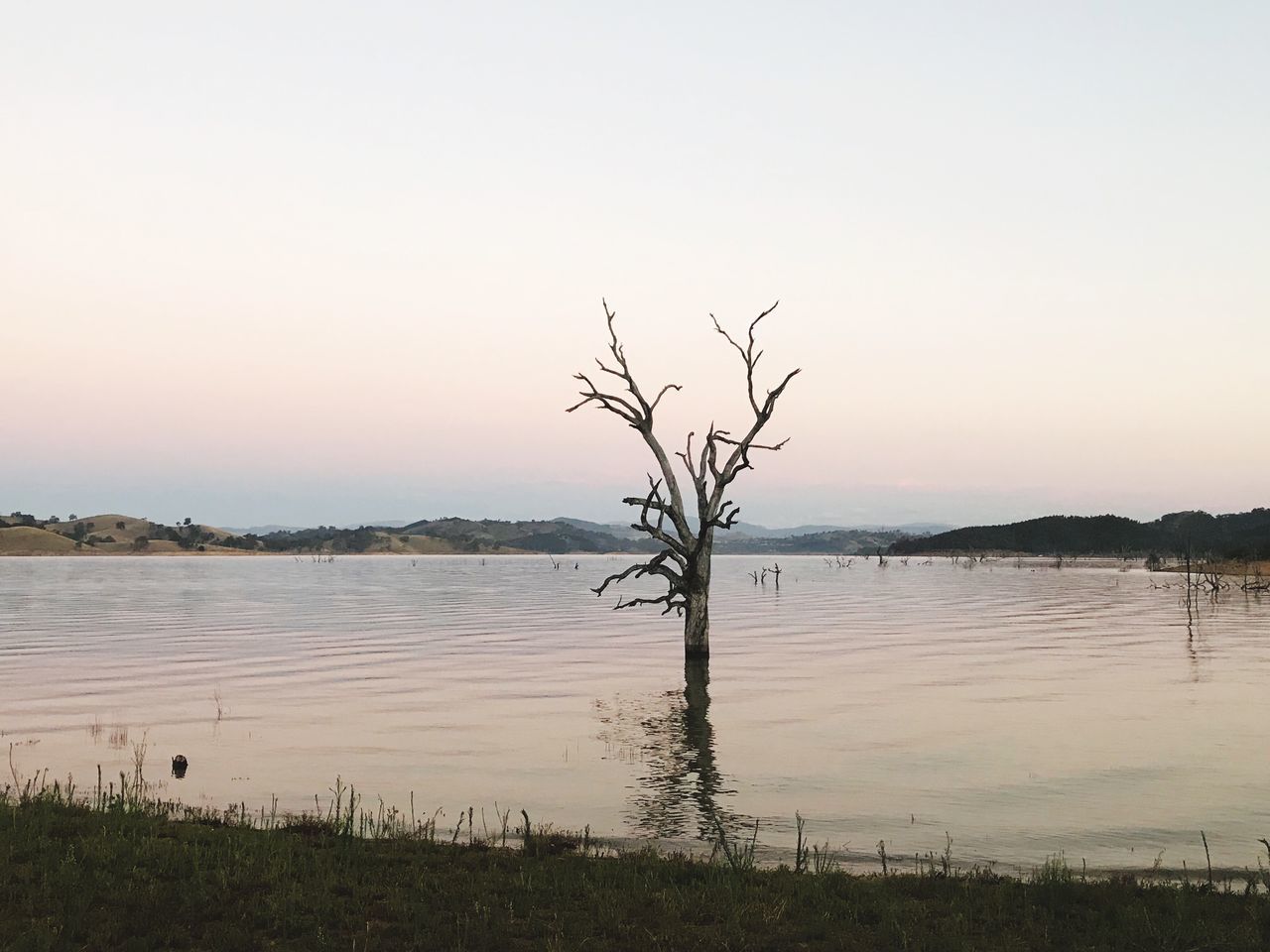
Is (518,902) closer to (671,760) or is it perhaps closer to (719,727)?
(671,760)

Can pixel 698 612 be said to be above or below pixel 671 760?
above

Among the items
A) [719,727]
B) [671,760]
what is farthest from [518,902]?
[719,727]

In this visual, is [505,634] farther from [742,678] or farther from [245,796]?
[245,796]

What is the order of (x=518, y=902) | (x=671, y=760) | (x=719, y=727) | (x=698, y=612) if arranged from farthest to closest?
(x=698, y=612) < (x=719, y=727) < (x=671, y=760) < (x=518, y=902)

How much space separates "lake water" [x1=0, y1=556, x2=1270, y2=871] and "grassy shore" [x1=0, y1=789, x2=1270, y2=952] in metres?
3.11

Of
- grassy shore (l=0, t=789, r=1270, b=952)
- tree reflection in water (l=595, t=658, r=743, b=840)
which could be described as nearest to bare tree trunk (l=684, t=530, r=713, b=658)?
tree reflection in water (l=595, t=658, r=743, b=840)

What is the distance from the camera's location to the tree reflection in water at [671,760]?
16.3 meters

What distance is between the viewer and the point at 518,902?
1062 cm

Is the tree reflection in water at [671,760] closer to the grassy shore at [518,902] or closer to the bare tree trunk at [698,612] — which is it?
the grassy shore at [518,902]

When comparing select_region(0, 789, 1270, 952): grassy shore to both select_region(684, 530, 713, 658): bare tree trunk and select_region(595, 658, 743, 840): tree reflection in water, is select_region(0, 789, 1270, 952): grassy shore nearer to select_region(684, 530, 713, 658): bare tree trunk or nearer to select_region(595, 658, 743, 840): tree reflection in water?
select_region(595, 658, 743, 840): tree reflection in water

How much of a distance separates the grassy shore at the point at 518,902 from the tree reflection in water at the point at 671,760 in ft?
11.0

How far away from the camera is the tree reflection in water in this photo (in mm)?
16328

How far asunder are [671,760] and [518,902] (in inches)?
429

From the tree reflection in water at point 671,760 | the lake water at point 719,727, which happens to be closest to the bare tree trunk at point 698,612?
the lake water at point 719,727
